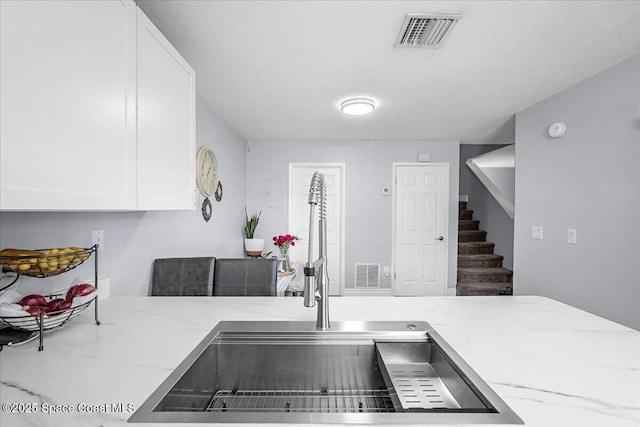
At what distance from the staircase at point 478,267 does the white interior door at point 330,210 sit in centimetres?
179

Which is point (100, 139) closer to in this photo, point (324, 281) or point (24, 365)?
point (24, 365)

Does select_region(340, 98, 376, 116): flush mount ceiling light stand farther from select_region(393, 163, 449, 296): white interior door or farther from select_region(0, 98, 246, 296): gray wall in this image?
select_region(393, 163, 449, 296): white interior door

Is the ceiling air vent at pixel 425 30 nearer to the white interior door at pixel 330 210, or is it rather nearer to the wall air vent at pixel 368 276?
the white interior door at pixel 330 210

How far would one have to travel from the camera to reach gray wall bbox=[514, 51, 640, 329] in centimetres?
227

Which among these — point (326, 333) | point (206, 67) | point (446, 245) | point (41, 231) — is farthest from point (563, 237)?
point (41, 231)

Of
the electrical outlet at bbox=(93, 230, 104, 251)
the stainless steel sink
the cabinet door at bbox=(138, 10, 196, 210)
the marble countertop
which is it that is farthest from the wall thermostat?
the electrical outlet at bbox=(93, 230, 104, 251)

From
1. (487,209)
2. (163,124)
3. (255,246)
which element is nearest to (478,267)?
(487,209)

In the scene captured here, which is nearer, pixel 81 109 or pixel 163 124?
pixel 81 109

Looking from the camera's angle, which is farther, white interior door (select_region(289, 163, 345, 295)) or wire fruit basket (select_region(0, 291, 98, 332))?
white interior door (select_region(289, 163, 345, 295))

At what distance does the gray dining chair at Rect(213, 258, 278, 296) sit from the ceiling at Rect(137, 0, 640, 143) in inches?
51.9

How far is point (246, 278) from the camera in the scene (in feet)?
6.62

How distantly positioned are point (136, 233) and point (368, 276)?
3518 millimetres

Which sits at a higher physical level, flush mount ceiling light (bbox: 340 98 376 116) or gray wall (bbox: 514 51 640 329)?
flush mount ceiling light (bbox: 340 98 376 116)

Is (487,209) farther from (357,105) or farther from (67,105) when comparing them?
(67,105)
